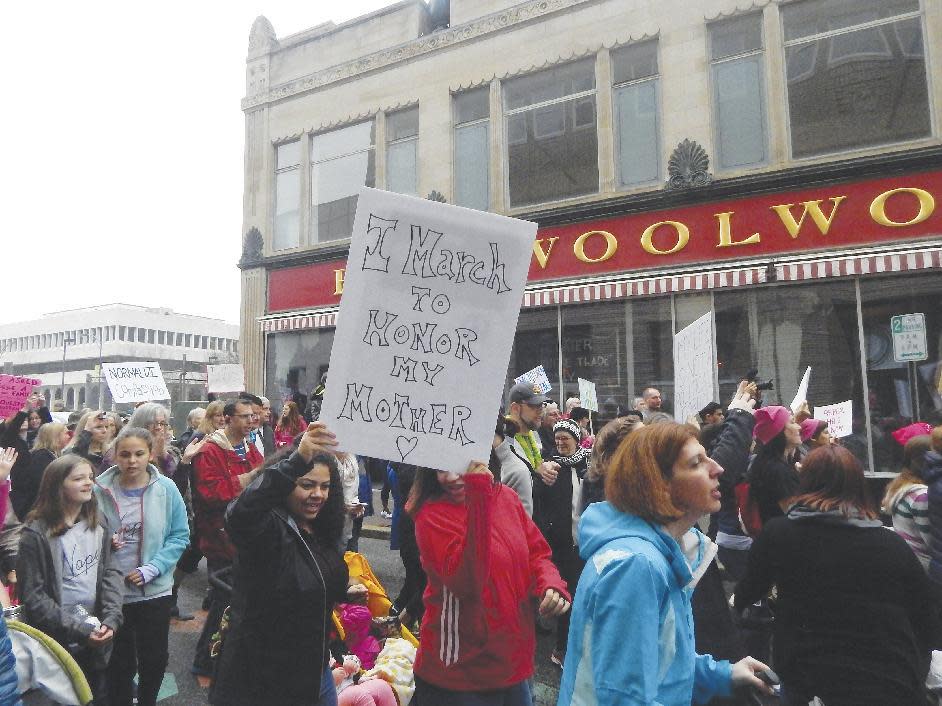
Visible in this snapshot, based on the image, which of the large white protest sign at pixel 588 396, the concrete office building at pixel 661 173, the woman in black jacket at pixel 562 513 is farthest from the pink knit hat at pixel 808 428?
the concrete office building at pixel 661 173

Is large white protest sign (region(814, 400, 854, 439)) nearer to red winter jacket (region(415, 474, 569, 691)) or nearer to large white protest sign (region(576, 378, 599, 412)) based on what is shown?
large white protest sign (region(576, 378, 599, 412))

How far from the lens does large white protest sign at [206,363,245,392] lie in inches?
484

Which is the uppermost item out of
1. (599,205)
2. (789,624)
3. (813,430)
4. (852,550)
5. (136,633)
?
(599,205)

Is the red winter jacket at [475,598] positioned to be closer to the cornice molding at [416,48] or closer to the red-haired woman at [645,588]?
the red-haired woman at [645,588]

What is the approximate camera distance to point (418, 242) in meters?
2.42

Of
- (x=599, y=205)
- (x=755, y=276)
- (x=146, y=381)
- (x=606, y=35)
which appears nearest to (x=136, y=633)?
(x=146, y=381)

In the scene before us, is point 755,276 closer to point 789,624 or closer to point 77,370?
point 789,624

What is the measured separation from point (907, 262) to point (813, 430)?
5535 millimetres

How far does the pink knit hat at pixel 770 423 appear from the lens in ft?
14.5

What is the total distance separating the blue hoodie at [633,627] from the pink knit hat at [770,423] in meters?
2.65

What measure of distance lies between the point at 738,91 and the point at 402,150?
24.0ft

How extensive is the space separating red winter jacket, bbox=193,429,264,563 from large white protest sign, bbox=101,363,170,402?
15.9 ft

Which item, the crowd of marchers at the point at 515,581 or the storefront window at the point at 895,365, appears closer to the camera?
the crowd of marchers at the point at 515,581

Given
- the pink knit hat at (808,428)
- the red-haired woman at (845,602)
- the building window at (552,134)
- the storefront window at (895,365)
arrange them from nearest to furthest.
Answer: the red-haired woman at (845,602) → the pink knit hat at (808,428) → the storefront window at (895,365) → the building window at (552,134)
